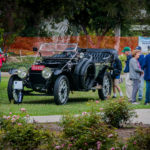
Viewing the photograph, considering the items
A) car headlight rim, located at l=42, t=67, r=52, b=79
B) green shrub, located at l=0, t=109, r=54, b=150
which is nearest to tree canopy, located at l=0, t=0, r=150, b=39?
green shrub, located at l=0, t=109, r=54, b=150

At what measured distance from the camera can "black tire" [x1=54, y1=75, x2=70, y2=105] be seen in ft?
40.2

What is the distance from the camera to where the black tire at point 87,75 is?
12859 mm

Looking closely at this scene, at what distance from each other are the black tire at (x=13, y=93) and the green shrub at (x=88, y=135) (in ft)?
26.4

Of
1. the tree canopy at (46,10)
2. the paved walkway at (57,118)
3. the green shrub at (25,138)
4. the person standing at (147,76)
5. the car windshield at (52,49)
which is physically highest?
the car windshield at (52,49)

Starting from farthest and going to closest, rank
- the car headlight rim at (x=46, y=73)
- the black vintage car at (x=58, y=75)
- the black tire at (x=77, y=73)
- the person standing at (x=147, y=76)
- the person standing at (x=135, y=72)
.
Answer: the person standing at (x=135, y=72) → the black tire at (x=77, y=73) → the person standing at (x=147, y=76) → the black vintage car at (x=58, y=75) → the car headlight rim at (x=46, y=73)

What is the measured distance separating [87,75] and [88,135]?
933 centimetres

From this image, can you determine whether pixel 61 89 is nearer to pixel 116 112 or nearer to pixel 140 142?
pixel 116 112

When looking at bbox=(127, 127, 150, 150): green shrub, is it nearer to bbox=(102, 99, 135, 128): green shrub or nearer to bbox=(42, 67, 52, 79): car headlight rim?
bbox=(102, 99, 135, 128): green shrub

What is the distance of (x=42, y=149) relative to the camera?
181 inches

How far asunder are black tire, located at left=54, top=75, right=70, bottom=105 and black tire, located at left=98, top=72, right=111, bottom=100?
6.49ft

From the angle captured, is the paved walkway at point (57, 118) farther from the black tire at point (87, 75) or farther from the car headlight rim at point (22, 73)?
the car headlight rim at point (22, 73)

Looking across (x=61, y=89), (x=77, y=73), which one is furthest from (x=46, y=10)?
(x=77, y=73)

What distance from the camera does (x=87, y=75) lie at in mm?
13625

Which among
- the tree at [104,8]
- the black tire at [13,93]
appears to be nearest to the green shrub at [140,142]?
the tree at [104,8]
